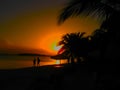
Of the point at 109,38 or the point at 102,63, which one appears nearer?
the point at 109,38

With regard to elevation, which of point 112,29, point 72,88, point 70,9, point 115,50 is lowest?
point 72,88

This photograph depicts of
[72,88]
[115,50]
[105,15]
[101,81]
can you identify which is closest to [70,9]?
[105,15]

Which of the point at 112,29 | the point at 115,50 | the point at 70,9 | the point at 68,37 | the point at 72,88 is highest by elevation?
the point at 68,37

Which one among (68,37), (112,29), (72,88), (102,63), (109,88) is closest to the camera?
(112,29)

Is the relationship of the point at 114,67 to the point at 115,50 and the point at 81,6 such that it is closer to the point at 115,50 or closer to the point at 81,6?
the point at 115,50

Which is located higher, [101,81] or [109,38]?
[109,38]

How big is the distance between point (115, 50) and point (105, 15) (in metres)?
0.92

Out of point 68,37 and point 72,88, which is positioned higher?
point 68,37

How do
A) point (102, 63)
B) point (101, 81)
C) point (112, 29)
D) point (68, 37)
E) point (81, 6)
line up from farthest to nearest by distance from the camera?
point (68, 37)
point (101, 81)
point (102, 63)
point (112, 29)
point (81, 6)

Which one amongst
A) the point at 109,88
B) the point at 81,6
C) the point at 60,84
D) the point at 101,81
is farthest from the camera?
the point at 60,84

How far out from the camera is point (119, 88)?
290 inches

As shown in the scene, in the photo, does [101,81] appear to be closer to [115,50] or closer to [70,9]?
[115,50]

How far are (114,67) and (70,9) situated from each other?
1731mm

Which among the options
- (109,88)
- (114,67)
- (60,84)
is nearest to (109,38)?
(114,67)
